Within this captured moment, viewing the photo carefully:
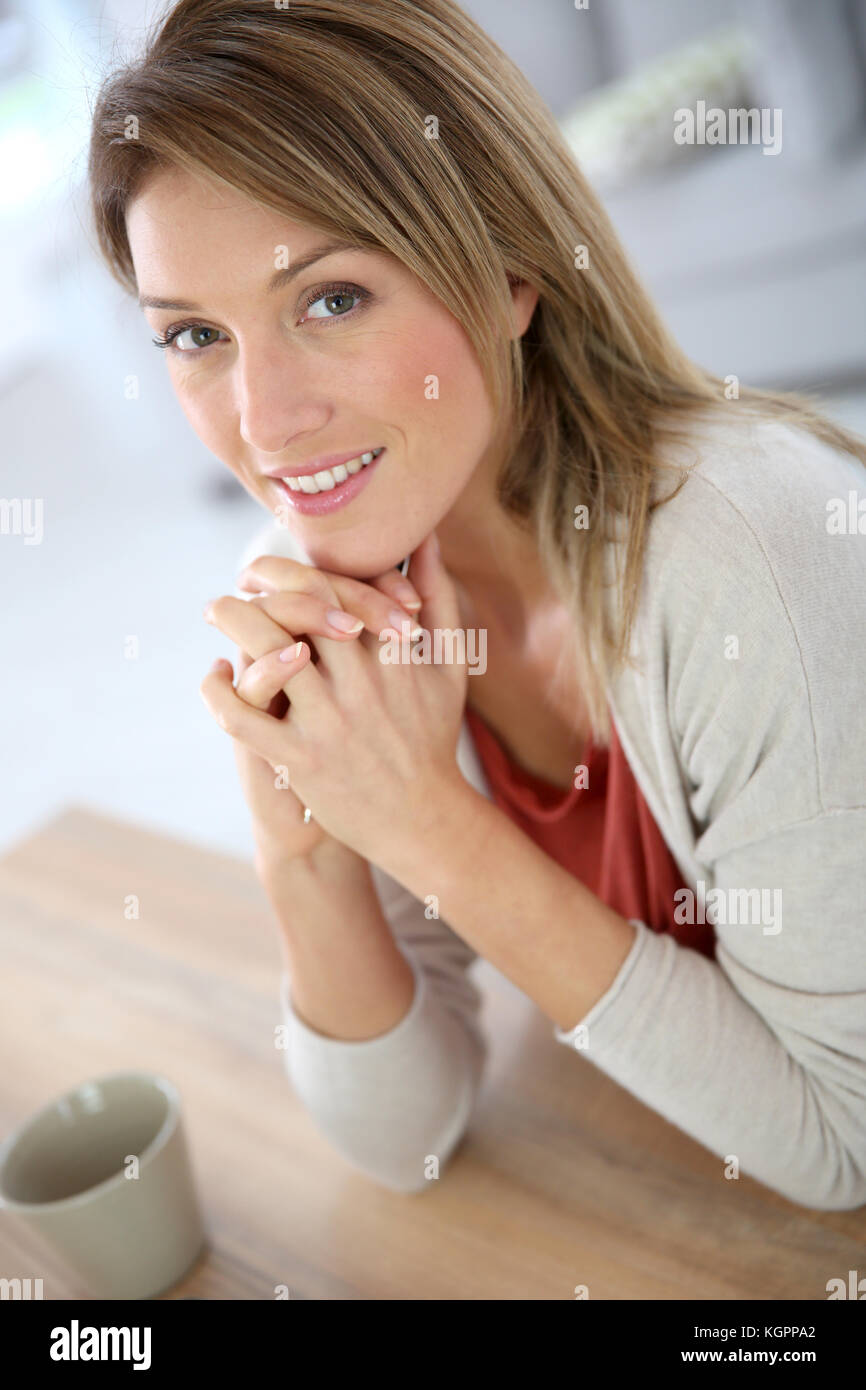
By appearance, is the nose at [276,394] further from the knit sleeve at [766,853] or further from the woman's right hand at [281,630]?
the knit sleeve at [766,853]

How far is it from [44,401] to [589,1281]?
4835 mm

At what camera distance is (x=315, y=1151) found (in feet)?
2.97

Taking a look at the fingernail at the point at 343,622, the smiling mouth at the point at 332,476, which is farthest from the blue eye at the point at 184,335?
the fingernail at the point at 343,622

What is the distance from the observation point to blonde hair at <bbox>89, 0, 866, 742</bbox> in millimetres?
770

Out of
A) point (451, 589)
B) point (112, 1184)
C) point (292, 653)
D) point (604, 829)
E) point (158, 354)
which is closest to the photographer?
point (112, 1184)

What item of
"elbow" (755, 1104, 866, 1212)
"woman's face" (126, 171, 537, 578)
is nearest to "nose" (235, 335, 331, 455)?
"woman's face" (126, 171, 537, 578)

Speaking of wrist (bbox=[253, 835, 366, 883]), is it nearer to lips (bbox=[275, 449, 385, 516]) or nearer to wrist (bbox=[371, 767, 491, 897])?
wrist (bbox=[371, 767, 491, 897])

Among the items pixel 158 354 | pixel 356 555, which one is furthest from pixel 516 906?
pixel 158 354

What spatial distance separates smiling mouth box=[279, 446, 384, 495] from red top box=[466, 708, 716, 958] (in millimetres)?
282

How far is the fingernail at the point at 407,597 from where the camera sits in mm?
919

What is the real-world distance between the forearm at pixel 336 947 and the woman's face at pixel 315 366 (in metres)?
0.24

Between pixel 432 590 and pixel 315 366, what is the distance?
8.2 inches

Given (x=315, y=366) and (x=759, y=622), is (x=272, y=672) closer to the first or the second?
(x=315, y=366)

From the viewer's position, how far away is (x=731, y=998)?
0.82m
